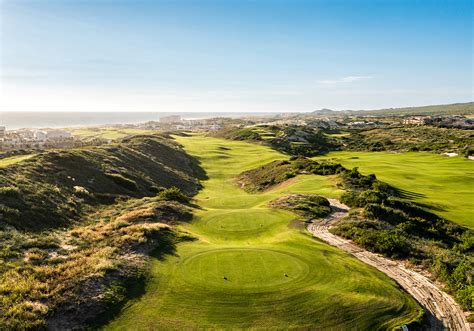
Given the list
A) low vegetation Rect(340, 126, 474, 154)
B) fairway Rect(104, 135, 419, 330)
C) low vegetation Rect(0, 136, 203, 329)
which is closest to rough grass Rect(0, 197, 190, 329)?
low vegetation Rect(0, 136, 203, 329)

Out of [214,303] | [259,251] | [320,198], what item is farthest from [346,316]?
[320,198]

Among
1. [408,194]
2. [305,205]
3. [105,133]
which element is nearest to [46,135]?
[105,133]

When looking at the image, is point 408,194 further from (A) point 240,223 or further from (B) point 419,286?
(B) point 419,286

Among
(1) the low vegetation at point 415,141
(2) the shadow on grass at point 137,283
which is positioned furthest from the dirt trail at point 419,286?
(1) the low vegetation at point 415,141

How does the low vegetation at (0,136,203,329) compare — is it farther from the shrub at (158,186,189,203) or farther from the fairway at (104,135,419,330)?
the fairway at (104,135,419,330)

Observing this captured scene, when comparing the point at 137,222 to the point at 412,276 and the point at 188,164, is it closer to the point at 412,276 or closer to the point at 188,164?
the point at 412,276
